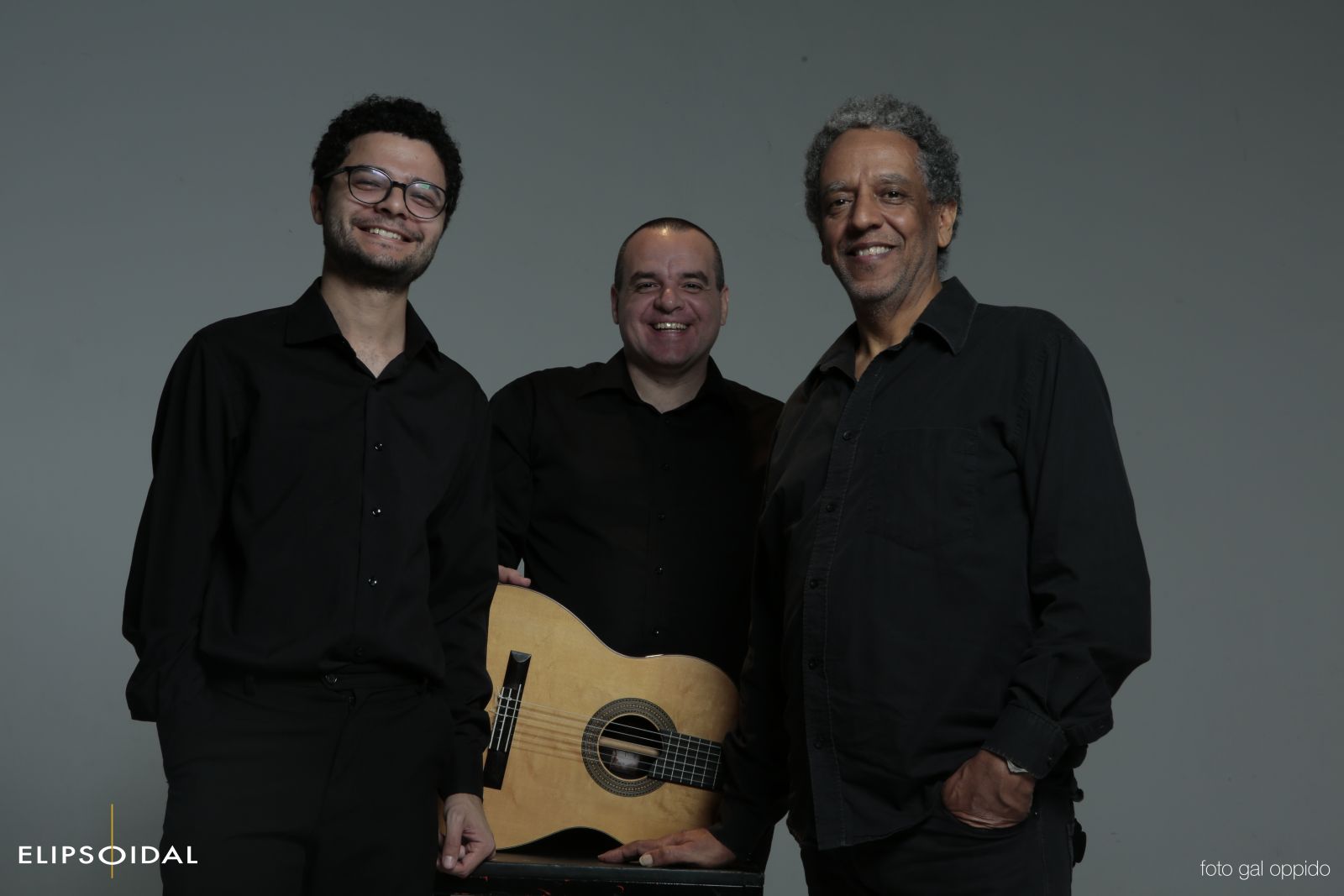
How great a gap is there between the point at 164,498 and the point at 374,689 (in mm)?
466

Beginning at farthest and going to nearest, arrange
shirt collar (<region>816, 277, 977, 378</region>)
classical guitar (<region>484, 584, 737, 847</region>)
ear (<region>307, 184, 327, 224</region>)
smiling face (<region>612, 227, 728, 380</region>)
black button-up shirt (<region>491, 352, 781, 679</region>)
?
1. smiling face (<region>612, 227, 728, 380</region>)
2. black button-up shirt (<region>491, 352, 781, 679</region>)
3. classical guitar (<region>484, 584, 737, 847</region>)
4. ear (<region>307, 184, 327, 224</region>)
5. shirt collar (<region>816, 277, 977, 378</region>)

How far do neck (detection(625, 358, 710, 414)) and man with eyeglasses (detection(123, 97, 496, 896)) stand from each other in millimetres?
911

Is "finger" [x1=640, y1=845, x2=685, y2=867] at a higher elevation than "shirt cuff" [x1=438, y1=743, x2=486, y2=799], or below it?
below

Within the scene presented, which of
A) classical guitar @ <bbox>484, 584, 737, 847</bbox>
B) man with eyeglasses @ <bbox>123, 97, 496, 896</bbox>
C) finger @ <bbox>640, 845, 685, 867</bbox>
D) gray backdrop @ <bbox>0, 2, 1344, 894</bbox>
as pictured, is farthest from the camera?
gray backdrop @ <bbox>0, 2, 1344, 894</bbox>

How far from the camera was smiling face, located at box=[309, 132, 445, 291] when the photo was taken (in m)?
2.30

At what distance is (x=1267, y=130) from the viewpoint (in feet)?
14.6

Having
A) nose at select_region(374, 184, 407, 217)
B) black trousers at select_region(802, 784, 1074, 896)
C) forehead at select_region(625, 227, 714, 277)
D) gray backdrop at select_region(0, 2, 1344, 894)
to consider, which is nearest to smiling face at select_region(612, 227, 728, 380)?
forehead at select_region(625, 227, 714, 277)

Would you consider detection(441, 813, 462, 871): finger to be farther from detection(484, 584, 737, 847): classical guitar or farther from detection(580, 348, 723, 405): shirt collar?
detection(580, 348, 723, 405): shirt collar

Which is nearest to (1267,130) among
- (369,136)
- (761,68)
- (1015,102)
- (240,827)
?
(1015,102)

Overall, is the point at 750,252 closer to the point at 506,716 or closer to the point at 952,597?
the point at 506,716

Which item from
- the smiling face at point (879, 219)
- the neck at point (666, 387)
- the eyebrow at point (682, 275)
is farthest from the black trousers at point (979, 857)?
the eyebrow at point (682, 275)

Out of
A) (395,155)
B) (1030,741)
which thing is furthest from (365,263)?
(1030,741)

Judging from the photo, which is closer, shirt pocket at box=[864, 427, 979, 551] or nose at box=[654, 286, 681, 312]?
shirt pocket at box=[864, 427, 979, 551]

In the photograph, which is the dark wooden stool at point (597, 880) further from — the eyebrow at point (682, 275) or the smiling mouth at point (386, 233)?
the eyebrow at point (682, 275)
